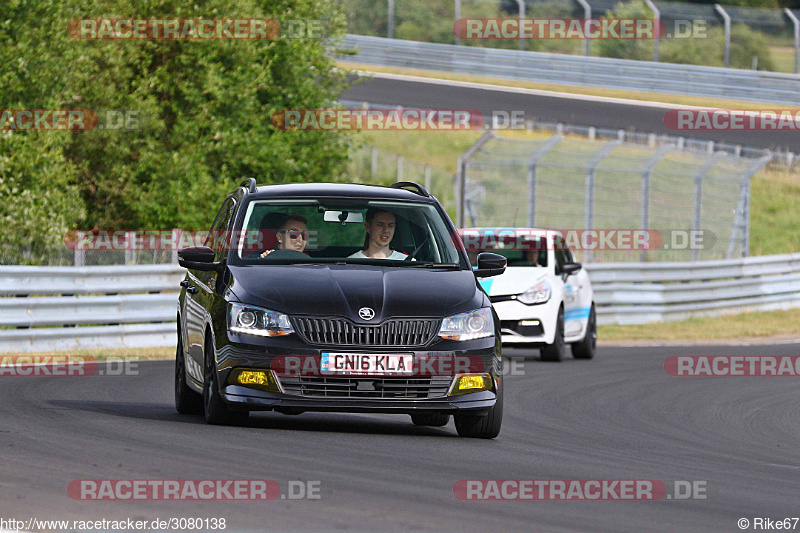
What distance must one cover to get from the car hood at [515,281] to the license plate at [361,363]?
29.6 feet

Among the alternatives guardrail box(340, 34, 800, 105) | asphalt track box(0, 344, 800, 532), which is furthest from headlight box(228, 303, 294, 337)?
guardrail box(340, 34, 800, 105)

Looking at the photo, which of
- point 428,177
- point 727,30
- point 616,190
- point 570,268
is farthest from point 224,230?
point 727,30

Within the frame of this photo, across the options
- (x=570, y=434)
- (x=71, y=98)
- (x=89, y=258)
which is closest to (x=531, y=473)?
(x=570, y=434)

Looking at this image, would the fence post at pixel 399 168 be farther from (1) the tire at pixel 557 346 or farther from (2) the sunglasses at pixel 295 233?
(2) the sunglasses at pixel 295 233

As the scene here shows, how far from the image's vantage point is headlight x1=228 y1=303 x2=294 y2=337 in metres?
9.47

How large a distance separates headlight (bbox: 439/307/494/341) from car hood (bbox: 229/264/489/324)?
5 cm

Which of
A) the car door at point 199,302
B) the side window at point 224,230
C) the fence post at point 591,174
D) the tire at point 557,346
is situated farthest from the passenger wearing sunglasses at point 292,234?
the fence post at point 591,174

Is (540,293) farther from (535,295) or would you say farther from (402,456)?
(402,456)

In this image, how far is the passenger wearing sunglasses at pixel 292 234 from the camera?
1046 cm

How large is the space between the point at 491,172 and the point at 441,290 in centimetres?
3452

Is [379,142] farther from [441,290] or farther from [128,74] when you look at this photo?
[441,290]

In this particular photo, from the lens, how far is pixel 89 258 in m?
20.0

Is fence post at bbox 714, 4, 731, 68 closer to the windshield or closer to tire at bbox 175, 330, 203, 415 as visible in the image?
the windshield

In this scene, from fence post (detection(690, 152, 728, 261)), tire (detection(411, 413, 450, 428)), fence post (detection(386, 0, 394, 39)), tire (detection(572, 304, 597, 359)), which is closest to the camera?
tire (detection(411, 413, 450, 428))
